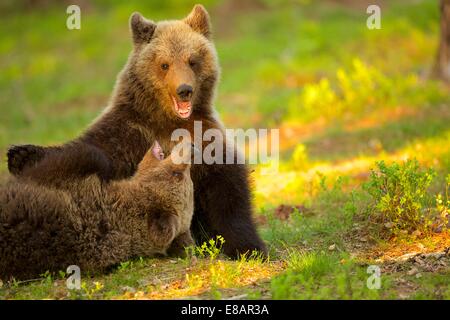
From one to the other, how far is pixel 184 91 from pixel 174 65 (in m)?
0.34

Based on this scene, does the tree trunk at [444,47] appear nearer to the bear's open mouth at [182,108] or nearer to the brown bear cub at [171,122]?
the brown bear cub at [171,122]

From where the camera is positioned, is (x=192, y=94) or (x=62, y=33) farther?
(x=62, y=33)

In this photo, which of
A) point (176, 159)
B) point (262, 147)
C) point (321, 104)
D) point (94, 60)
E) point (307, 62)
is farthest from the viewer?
point (94, 60)

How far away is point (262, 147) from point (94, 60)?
10260mm

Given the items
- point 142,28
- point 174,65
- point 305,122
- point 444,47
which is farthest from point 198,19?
point 444,47


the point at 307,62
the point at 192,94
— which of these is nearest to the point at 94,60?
the point at 307,62

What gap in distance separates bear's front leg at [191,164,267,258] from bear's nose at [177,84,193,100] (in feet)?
2.22

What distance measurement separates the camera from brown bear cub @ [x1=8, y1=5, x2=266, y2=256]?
6.54 meters

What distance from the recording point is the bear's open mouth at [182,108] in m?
6.61

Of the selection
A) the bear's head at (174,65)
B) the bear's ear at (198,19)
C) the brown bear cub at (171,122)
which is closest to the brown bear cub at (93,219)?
the brown bear cub at (171,122)

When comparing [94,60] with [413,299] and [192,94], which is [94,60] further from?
[413,299]

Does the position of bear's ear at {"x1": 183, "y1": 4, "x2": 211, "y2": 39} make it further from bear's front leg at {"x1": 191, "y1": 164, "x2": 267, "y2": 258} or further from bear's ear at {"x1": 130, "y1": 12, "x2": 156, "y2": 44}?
bear's front leg at {"x1": 191, "y1": 164, "x2": 267, "y2": 258}

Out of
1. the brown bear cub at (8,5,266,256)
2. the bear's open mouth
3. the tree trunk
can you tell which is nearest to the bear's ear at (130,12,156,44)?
the brown bear cub at (8,5,266,256)

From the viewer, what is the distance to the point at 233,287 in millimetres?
5426
